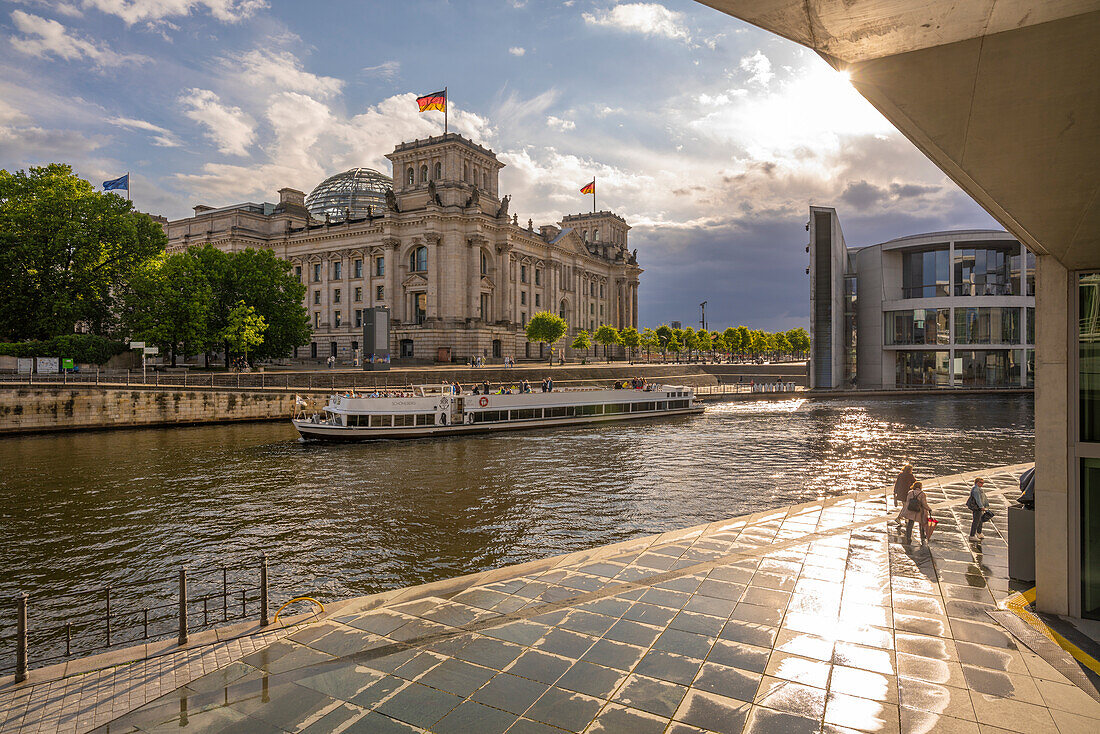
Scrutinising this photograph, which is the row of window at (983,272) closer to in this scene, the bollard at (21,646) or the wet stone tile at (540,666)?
the wet stone tile at (540,666)

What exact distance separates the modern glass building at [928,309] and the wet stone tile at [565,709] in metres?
72.9

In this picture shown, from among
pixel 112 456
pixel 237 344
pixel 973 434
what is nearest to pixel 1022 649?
pixel 112 456

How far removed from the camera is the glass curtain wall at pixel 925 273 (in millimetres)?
68875

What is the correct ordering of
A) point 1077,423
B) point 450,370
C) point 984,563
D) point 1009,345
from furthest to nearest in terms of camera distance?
point 1009,345, point 450,370, point 984,563, point 1077,423

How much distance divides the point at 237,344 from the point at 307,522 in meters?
39.7

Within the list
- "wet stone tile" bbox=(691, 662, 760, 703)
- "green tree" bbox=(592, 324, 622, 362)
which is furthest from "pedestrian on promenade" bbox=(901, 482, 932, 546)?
"green tree" bbox=(592, 324, 622, 362)

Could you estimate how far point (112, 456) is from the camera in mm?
29406

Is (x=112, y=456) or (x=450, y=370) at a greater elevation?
(x=450, y=370)

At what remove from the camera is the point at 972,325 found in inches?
2645

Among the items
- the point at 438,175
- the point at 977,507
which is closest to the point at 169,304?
the point at 438,175

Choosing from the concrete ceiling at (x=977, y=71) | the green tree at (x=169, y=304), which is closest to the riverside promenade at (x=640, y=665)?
the concrete ceiling at (x=977, y=71)

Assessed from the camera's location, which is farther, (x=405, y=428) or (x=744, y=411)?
(x=744, y=411)

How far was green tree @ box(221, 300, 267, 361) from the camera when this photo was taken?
51594 mm

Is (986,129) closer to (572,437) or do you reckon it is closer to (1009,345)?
(572,437)
